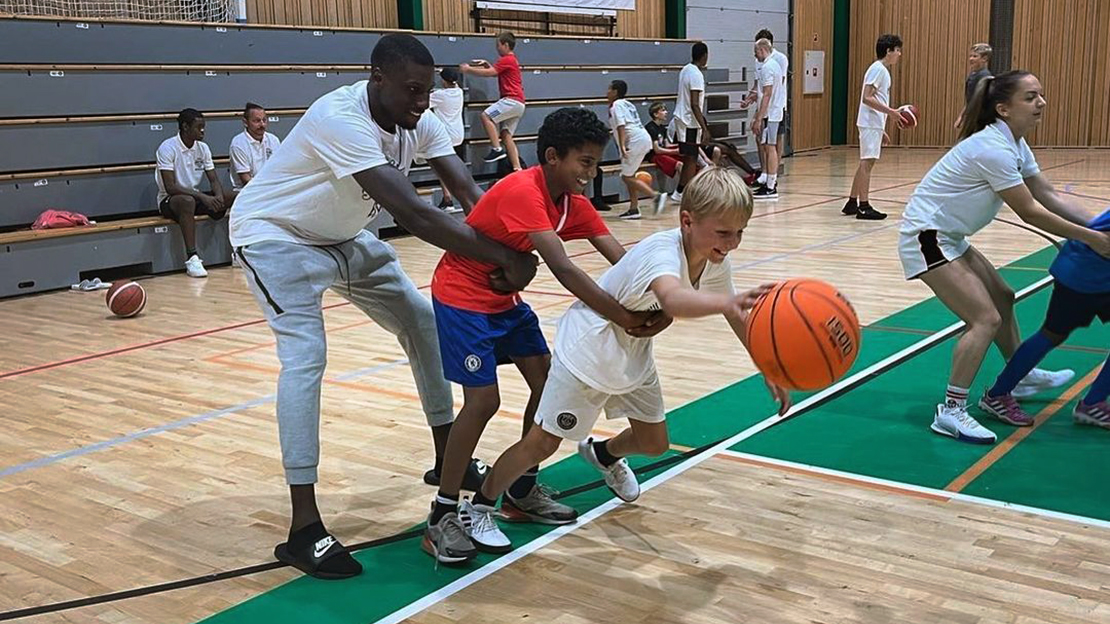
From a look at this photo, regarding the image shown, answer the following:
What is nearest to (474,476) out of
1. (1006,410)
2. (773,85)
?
(1006,410)

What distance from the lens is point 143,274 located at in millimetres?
9898

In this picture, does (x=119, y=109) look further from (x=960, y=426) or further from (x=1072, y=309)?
(x=1072, y=309)

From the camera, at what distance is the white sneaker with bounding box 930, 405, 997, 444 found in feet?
14.4

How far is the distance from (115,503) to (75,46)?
23.6 ft

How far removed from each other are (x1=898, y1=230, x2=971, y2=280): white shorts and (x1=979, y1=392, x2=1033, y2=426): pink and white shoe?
649mm

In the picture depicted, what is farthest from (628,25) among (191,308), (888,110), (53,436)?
(53,436)

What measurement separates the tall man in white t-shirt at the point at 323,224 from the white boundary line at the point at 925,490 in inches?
58.2

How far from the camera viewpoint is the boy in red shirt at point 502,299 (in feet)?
10.6

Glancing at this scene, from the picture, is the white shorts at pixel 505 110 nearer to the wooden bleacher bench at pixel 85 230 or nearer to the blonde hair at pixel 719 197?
the wooden bleacher bench at pixel 85 230

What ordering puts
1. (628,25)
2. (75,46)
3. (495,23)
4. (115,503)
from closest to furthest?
(115,503), (75,46), (495,23), (628,25)

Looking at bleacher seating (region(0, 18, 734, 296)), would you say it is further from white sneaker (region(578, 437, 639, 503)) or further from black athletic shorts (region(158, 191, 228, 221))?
white sneaker (region(578, 437, 639, 503))

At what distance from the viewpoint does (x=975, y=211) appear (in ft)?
14.8

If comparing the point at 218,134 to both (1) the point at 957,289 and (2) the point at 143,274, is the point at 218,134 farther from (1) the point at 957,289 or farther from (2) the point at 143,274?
(1) the point at 957,289

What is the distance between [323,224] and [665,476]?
1.67 m
